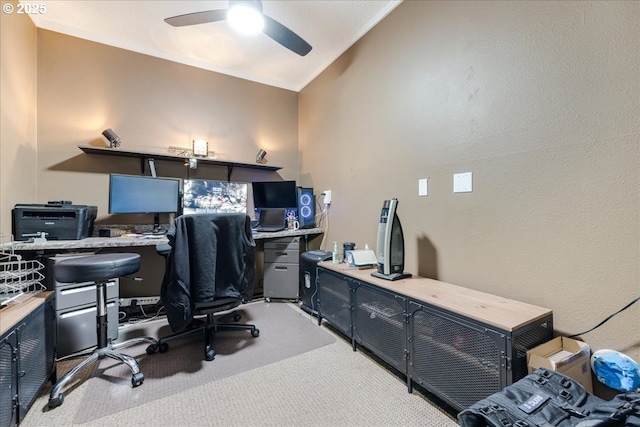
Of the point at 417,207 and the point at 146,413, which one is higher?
the point at 417,207

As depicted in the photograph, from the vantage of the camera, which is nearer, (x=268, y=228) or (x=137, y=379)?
(x=137, y=379)

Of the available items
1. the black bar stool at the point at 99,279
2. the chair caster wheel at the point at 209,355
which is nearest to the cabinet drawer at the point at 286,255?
the chair caster wheel at the point at 209,355

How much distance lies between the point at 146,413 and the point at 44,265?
1.29m

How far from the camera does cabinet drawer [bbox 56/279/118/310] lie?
177cm

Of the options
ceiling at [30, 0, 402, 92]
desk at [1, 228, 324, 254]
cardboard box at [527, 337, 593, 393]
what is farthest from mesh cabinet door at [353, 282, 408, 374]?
ceiling at [30, 0, 402, 92]

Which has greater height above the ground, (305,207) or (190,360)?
(305,207)

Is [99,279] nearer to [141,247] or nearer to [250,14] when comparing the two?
[141,247]

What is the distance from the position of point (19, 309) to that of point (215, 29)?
2567mm

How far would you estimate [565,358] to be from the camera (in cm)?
108

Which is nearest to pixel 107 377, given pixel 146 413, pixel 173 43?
pixel 146 413

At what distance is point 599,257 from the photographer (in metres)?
1.16

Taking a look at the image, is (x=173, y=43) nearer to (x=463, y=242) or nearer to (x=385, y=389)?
(x=463, y=242)

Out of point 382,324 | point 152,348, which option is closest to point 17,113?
point 152,348

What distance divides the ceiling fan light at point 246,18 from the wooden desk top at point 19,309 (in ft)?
6.93
